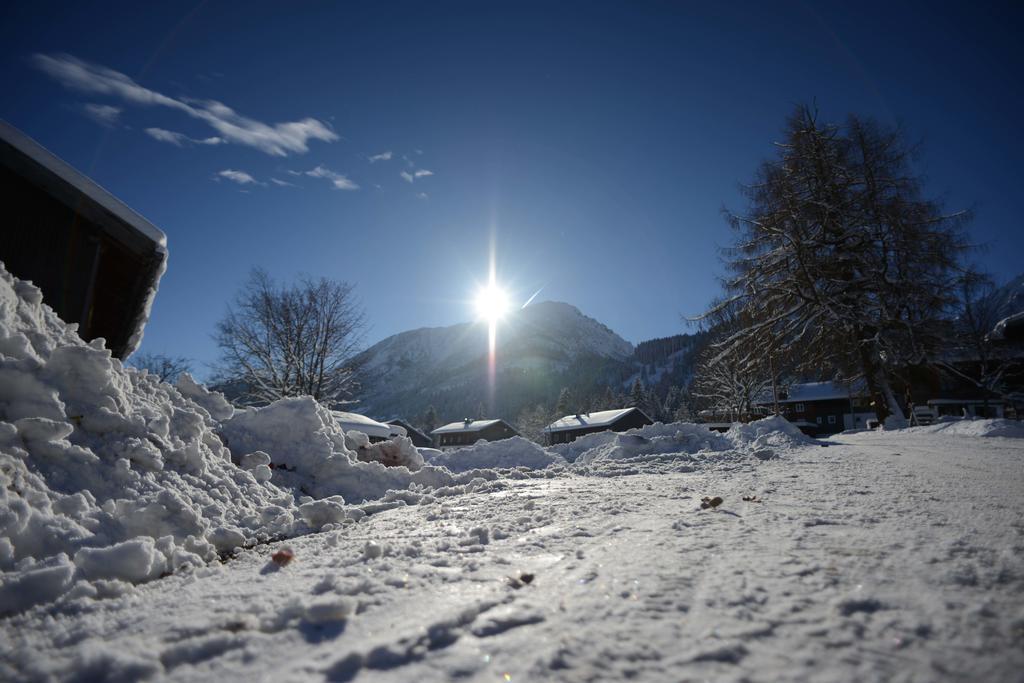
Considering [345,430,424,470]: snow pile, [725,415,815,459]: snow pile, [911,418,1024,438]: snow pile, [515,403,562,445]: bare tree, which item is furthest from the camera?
[515,403,562,445]: bare tree

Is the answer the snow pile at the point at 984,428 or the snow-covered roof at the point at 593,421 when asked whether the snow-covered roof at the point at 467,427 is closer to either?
the snow-covered roof at the point at 593,421

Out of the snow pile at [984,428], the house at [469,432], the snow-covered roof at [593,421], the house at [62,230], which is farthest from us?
the house at [469,432]

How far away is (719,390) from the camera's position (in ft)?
120

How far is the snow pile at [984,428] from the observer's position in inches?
277

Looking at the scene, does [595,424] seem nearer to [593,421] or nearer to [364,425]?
[593,421]

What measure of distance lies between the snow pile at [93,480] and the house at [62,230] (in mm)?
3900

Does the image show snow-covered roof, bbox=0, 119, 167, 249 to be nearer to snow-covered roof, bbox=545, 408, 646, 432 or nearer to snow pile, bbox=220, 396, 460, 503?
snow pile, bbox=220, 396, 460, 503

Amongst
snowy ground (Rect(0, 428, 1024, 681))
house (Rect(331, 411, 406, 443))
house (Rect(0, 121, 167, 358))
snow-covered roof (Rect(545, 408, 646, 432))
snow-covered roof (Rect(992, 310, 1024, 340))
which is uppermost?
Result: house (Rect(0, 121, 167, 358))

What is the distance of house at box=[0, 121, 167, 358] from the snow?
399cm

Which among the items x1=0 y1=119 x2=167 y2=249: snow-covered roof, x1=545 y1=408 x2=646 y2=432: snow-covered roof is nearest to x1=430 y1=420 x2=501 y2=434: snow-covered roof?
x1=545 y1=408 x2=646 y2=432: snow-covered roof

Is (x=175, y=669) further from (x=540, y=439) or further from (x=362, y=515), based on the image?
(x=540, y=439)

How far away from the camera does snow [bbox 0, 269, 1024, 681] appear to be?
3.77 feet

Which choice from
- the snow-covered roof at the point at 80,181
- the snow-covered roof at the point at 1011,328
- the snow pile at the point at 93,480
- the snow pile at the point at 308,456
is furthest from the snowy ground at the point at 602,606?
the snow-covered roof at the point at 1011,328

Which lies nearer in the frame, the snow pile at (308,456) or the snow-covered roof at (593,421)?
the snow pile at (308,456)
